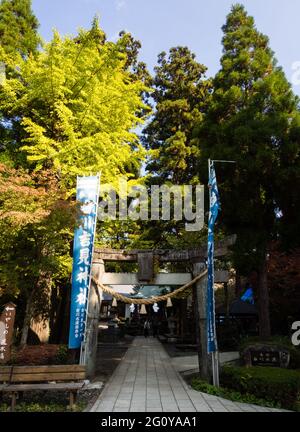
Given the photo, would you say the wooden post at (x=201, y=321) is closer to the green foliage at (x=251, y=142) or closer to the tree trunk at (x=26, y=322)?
the green foliage at (x=251, y=142)

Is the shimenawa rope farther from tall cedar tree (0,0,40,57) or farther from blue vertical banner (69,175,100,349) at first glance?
tall cedar tree (0,0,40,57)

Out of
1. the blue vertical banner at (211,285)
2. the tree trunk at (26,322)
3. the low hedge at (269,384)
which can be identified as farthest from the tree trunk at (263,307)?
the tree trunk at (26,322)

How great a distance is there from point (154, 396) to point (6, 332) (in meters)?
3.44

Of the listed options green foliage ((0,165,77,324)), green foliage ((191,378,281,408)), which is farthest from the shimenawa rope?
green foliage ((191,378,281,408))

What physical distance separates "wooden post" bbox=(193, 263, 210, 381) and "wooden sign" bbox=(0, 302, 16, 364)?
14.9ft

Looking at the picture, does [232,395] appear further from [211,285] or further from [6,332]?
[6,332]

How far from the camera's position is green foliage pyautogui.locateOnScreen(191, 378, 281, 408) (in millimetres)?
7104

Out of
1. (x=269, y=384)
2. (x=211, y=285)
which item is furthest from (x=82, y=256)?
(x=269, y=384)

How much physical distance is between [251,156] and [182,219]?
739 cm

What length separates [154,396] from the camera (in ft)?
24.7

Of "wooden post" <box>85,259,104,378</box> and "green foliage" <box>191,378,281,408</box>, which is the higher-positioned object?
"wooden post" <box>85,259,104,378</box>
